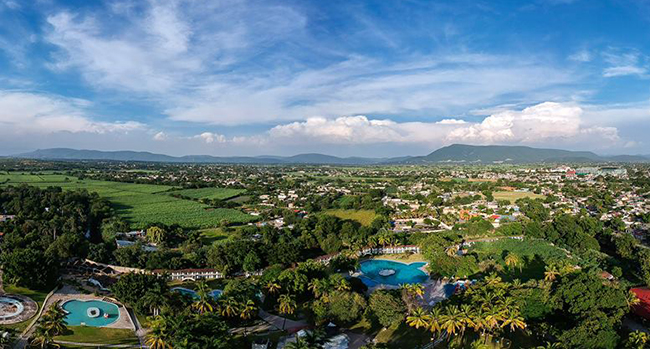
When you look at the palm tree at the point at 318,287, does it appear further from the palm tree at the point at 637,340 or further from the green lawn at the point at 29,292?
the green lawn at the point at 29,292

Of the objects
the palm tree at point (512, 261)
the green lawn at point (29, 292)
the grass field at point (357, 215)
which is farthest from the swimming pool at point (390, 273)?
the green lawn at point (29, 292)

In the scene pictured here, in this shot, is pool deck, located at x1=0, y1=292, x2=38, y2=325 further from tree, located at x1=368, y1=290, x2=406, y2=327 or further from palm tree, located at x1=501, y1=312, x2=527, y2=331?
palm tree, located at x1=501, y1=312, x2=527, y2=331

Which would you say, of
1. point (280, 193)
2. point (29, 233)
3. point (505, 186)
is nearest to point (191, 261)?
point (29, 233)

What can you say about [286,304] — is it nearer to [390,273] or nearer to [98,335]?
[98,335]

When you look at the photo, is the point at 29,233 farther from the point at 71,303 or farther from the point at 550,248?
the point at 550,248

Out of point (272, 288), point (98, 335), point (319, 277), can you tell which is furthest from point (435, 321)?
point (98, 335)
